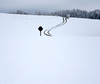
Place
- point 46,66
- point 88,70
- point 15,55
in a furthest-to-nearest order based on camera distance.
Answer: point 15,55 < point 46,66 < point 88,70

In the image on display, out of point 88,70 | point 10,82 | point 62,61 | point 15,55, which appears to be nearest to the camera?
point 10,82

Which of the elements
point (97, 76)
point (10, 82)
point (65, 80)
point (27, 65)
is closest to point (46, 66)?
point (27, 65)

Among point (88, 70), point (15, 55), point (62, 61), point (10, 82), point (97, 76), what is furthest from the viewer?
point (15, 55)

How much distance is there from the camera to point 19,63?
4.93m

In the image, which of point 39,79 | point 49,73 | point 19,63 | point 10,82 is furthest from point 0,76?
point 49,73

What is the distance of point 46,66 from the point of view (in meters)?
4.64

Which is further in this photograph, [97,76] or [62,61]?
[62,61]

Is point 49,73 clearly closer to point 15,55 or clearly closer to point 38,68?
point 38,68

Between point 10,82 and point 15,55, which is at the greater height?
point 15,55

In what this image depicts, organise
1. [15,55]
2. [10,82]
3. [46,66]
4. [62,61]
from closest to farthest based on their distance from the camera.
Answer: [10,82], [46,66], [62,61], [15,55]

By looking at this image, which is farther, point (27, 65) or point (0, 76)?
point (27, 65)

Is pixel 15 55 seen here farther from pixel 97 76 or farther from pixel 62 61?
pixel 97 76

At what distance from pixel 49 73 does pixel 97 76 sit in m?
1.71

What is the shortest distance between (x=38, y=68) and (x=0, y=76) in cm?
141
